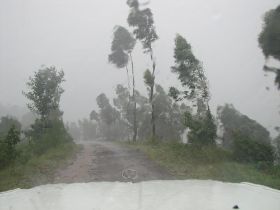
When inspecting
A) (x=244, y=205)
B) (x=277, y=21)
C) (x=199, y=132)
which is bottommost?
(x=244, y=205)

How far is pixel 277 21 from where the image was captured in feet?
58.5

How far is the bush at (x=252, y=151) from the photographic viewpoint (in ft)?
51.2

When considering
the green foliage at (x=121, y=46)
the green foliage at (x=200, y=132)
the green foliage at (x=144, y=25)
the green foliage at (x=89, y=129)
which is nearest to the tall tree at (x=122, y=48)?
the green foliage at (x=121, y=46)

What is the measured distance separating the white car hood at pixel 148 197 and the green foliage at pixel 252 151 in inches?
400

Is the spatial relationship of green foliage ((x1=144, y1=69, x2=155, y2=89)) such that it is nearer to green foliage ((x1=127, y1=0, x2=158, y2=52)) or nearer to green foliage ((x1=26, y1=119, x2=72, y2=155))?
green foliage ((x1=127, y1=0, x2=158, y2=52))

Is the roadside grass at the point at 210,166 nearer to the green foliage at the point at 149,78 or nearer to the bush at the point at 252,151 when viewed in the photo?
the bush at the point at 252,151

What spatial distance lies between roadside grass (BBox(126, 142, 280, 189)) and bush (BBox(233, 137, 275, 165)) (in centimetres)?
54

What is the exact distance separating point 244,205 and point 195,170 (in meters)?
9.25

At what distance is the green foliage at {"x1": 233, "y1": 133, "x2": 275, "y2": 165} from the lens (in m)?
15.6

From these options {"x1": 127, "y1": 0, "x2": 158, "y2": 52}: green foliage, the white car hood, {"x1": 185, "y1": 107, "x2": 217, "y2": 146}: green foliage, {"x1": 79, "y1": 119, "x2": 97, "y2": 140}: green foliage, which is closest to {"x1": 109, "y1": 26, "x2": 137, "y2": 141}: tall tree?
{"x1": 127, "y1": 0, "x2": 158, "y2": 52}: green foliage

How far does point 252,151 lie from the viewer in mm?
15680

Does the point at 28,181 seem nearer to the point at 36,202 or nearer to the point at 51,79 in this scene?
the point at 36,202

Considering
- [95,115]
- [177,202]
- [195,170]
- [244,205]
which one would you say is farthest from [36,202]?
[95,115]

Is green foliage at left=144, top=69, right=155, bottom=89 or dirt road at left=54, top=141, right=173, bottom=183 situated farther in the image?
green foliage at left=144, top=69, right=155, bottom=89
